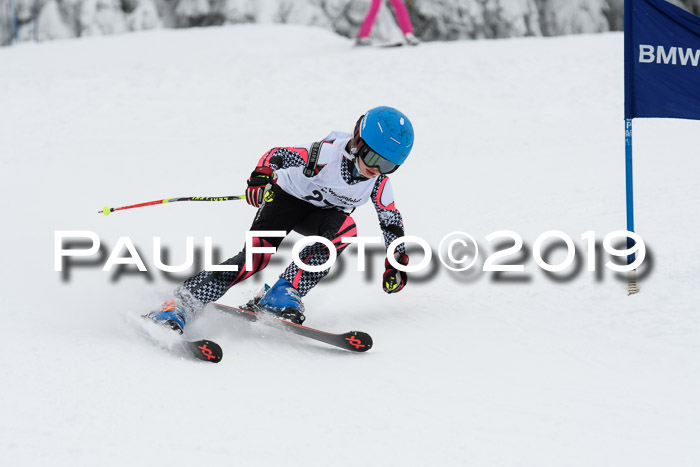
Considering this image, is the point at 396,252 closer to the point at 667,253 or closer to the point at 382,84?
the point at 667,253

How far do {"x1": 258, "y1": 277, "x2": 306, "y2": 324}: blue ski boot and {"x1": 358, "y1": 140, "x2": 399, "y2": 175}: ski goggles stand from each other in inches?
32.4

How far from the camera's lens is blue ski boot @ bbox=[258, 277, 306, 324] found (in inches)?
158

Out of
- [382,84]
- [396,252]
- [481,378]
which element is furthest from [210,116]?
[481,378]

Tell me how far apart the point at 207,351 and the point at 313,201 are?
1.21 meters

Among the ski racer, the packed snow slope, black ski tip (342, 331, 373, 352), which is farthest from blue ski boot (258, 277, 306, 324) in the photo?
black ski tip (342, 331, 373, 352)

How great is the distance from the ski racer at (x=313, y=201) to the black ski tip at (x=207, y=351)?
31cm

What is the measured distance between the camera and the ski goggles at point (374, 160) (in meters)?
3.91

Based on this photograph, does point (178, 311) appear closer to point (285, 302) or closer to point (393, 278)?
point (285, 302)

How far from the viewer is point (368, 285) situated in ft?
17.9

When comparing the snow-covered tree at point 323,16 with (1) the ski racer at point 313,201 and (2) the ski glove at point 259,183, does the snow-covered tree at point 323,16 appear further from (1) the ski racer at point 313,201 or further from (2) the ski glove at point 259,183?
(2) the ski glove at point 259,183

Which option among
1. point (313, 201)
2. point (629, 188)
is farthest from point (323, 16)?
point (629, 188)

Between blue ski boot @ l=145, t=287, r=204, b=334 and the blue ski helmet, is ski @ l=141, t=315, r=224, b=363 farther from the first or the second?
the blue ski helmet

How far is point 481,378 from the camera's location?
339cm

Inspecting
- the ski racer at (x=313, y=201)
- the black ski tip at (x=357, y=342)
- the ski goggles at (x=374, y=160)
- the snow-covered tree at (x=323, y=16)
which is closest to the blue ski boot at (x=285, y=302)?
the ski racer at (x=313, y=201)
